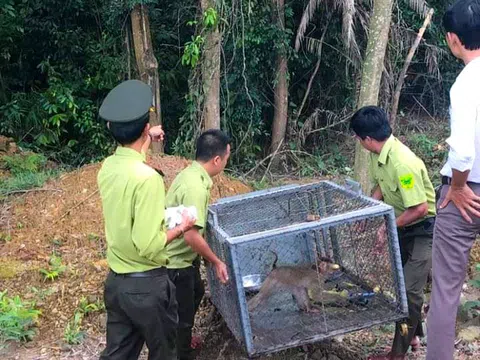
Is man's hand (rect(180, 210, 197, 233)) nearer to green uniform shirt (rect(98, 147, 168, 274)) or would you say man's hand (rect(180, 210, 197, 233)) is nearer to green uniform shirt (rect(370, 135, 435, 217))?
green uniform shirt (rect(98, 147, 168, 274))

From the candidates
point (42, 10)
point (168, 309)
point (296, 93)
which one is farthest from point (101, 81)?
point (168, 309)

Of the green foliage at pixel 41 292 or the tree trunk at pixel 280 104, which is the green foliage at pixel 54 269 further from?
the tree trunk at pixel 280 104

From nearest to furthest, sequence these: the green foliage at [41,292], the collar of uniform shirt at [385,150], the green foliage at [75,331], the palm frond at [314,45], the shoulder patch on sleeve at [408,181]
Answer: the shoulder patch on sleeve at [408,181], the collar of uniform shirt at [385,150], the green foliage at [75,331], the green foliage at [41,292], the palm frond at [314,45]

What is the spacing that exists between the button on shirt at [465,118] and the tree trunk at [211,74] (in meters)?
5.35

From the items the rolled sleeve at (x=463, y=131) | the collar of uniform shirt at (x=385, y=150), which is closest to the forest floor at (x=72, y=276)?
the collar of uniform shirt at (x=385, y=150)

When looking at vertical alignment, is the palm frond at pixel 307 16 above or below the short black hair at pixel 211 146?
above

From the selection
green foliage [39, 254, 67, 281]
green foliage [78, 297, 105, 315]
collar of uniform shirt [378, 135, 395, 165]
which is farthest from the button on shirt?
green foliage [39, 254, 67, 281]

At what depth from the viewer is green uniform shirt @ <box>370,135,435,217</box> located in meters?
3.81

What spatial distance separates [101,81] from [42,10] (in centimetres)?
176

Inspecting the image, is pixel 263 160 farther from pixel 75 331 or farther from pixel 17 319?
pixel 17 319

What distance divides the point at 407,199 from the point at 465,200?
0.75 metres

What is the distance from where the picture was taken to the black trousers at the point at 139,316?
305 centimetres

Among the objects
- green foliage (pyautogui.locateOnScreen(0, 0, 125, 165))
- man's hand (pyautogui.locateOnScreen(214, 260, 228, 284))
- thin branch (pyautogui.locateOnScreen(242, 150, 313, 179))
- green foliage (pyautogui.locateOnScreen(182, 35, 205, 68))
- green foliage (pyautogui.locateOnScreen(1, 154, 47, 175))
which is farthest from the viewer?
green foliage (pyautogui.locateOnScreen(0, 0, 125, 165))

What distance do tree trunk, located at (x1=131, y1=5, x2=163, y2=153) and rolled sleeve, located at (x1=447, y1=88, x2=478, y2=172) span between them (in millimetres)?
6279
